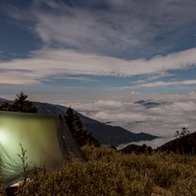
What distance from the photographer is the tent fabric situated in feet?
28.5

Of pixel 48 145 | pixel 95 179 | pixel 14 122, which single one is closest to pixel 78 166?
pixel 95 179

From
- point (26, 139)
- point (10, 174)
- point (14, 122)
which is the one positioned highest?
point (14, 122)

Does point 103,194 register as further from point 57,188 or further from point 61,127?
point 61,127

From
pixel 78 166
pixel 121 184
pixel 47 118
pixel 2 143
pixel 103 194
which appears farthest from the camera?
pixel 47 118

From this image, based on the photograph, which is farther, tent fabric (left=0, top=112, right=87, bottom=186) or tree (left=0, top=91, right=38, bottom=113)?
tree (left=0, top=91, right=38, bottom=113)

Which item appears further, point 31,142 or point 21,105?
point 21,105

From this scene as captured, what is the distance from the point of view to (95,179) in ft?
19.8

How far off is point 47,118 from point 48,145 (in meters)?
1.38

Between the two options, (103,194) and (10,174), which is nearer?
(103,194)

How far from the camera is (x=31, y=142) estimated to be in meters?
→ 9.65

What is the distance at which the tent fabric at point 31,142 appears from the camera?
8688mm

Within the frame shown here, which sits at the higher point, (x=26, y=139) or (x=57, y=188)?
(x=26, y=139)

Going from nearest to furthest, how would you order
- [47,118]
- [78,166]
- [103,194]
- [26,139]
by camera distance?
[103,194] < [78,166] < [26,139] < [47,118]

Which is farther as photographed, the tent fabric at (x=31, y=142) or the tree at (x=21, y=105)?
the tree at (x=21, y=105)
